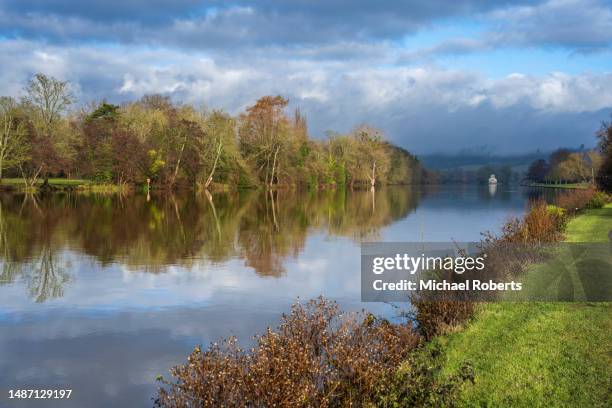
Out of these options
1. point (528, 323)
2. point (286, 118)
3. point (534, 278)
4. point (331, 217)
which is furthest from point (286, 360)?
point (286, 118)

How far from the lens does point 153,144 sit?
245 ft

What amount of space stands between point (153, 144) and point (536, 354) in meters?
71.6

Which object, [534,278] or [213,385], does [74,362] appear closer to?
[213,385]

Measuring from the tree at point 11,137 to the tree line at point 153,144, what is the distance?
0.12 m

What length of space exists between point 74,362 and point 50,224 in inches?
889

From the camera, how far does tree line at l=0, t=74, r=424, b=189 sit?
65.6 metres

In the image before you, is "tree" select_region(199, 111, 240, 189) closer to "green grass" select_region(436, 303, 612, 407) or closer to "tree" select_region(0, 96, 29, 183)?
"tree" select_region(0, 96, 29, 183)

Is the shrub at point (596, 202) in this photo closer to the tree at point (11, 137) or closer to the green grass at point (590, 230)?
the green grass at point (590, 230)

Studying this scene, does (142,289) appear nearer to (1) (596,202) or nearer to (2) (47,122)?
(1) (596,202)

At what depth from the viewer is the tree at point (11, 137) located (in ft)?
201

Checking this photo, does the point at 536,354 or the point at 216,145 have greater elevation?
the point at 216,145

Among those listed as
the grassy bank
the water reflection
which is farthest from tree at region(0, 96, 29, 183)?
the grassy bank

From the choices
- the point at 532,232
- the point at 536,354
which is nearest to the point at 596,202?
the point at 532,232

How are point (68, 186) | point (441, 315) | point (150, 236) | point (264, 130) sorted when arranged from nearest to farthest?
point (441, 315)
point (150, 236)
point (68, 186)
point (264, 130)
